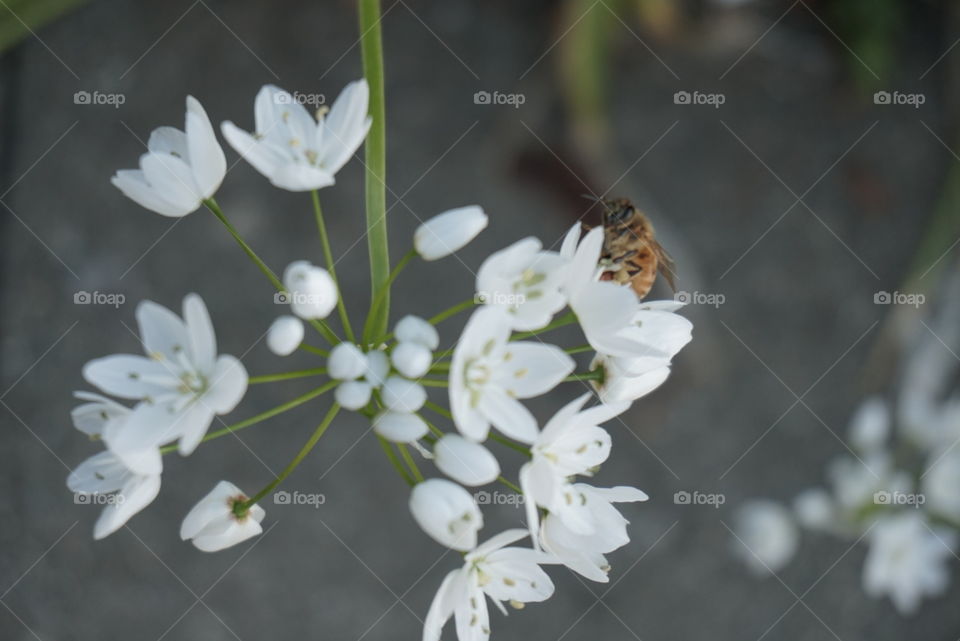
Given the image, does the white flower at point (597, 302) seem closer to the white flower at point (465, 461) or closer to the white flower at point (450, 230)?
the white flower at point (450, 230)

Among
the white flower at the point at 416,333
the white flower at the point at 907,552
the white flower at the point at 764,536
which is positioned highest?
the white flower at the point at 416,333

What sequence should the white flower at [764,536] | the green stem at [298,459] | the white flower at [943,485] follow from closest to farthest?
the green stem at [298,459], the white flower at [943,485], the white flower at [764,536]

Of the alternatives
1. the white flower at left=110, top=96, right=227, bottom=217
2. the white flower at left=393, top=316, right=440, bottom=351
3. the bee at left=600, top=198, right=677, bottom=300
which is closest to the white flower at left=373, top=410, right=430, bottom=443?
the white flower at left=393, top=316, right=440, bottom=351

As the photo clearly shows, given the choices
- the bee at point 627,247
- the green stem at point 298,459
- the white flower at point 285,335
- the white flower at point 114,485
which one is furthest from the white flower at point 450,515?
the bee at point 627,247

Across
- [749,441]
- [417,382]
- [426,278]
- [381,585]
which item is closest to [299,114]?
[417,382]

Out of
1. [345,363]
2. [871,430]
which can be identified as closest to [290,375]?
[345,363]

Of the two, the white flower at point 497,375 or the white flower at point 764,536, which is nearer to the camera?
the white flower at point 497,375

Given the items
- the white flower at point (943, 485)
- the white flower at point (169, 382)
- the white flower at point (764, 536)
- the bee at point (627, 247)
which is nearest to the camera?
the white flower at point (169, 382)
